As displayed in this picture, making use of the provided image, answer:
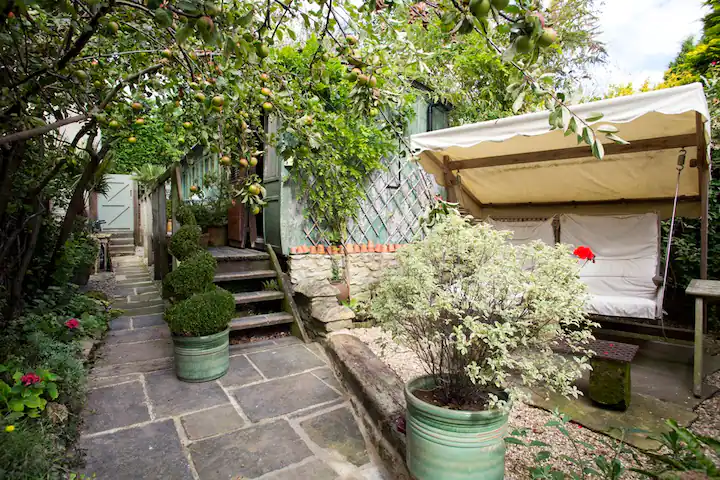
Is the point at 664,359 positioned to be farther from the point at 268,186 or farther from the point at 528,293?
the point at 268,186

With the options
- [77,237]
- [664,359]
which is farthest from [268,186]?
[664,359]

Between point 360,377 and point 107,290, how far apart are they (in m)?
4.58

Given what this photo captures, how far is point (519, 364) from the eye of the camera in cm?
146

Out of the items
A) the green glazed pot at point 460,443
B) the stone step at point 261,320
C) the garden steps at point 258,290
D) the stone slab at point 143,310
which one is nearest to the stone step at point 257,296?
the garden steps at point 258,290

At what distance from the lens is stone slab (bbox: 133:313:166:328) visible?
398 centimetres

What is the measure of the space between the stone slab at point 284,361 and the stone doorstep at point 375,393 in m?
0.18

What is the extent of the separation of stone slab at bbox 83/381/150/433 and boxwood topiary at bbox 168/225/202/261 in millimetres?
1151

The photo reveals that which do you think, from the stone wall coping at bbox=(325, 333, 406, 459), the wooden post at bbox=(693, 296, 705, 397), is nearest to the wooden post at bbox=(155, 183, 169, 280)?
the stone wall coping at bbox=(325, 333, 406, 459)

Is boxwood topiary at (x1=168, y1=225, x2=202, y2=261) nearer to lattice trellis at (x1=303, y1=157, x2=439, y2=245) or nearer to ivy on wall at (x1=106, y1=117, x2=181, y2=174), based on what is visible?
lattice trellis at (x1=303, y1=157, x2=439, y2=245)

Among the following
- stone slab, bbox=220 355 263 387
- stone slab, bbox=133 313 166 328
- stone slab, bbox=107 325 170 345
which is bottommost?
stone slab, bbox=220 355 263 387

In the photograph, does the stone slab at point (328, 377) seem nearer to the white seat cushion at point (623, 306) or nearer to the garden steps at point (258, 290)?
the garden steps at point (258, 290)

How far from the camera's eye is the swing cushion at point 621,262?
3.26 meters

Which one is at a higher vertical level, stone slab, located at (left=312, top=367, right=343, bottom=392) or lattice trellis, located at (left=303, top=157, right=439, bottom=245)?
lattice trellis, located at (left=303, top=157, right=439, bottom=245)

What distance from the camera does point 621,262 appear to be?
12.3 ft
